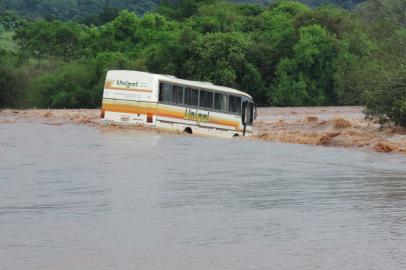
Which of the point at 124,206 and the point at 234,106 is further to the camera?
the point at 234,106

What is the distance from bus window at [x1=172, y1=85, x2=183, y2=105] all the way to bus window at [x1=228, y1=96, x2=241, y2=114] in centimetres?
257

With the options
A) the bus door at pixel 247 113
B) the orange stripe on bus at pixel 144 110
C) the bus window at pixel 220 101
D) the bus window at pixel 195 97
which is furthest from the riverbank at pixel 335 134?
the orange stripe on bus at pixel 144 110

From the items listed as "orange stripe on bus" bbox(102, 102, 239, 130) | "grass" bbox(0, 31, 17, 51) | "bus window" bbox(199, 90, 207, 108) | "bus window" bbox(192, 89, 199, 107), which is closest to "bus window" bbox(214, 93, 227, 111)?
"bus window" bbox(199, 90, 207, 108)

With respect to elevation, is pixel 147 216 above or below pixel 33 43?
below

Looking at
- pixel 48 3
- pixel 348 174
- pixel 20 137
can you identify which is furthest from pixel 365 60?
pixel 48 3

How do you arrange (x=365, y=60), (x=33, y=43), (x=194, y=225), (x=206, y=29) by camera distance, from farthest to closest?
(x=33, y=43) < (x=206, y=29) < (x=365, y=60) < (x=194, y=225)

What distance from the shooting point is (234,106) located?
132 feet

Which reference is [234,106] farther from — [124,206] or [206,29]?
[206,29]

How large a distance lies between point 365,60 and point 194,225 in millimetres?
26746

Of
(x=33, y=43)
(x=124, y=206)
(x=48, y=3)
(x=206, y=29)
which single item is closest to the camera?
(x=124, y=206)

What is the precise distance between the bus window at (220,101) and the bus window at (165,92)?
250 centimetres

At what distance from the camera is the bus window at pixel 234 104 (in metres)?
40.0

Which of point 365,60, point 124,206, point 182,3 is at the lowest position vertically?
point 124,206

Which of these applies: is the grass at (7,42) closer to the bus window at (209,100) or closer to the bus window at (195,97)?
the bus window at (209,100)
